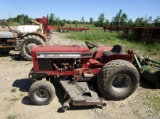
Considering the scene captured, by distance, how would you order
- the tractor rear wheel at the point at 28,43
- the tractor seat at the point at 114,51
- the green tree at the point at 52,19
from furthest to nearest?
the green tree at the point at 52,19, the tractor rear wheel at the point at 28,43, the tractor seat at the point at 114,51

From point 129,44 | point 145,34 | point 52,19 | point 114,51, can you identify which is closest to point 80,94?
point 114,51

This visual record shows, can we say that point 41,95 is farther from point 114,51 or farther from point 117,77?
point 114,51

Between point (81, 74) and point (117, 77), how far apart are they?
0.97 m

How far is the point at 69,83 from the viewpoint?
6.00m

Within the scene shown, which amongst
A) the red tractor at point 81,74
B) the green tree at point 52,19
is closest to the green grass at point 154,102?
the red tractor at point 81,74

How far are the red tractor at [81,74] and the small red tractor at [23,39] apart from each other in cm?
412

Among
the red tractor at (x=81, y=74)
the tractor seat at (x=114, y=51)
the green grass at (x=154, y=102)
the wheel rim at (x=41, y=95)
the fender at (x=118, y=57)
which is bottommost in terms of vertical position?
the green grass at (x=154, y=102)

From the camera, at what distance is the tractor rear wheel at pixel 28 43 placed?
10078 mm

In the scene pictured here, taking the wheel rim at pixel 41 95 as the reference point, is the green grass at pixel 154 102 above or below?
below

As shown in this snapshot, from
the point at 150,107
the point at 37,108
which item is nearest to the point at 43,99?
the point at 37,108

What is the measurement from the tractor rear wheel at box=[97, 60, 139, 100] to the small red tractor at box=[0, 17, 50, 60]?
518 cm

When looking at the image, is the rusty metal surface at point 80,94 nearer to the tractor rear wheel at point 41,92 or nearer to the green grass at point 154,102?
the tractor rear wheel at point 41,92

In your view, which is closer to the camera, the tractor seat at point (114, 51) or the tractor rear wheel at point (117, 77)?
the tractor rear wheel at point (117, 77)

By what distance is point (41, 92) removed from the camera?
5.50 metres
